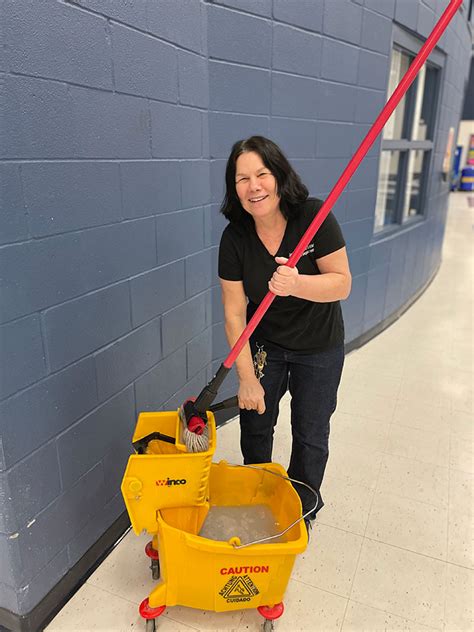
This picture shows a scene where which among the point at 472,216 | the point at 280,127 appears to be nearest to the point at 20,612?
the point at 280,127

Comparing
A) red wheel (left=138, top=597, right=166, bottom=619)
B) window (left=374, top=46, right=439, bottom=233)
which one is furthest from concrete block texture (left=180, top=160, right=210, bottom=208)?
window (left=374, top=46, right=439, bottom=233)

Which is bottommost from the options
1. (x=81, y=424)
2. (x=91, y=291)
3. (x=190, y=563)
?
(x=190, y=563)

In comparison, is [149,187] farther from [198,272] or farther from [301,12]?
[301,12]

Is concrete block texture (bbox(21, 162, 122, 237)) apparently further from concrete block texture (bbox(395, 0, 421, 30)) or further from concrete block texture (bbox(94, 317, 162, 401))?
concrete block texture (bbox(395, 0, 421, 30))

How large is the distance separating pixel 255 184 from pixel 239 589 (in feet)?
3.57

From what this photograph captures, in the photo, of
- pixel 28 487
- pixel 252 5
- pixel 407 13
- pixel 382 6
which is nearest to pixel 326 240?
pixel 28 487

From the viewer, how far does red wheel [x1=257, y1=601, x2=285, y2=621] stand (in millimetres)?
1340

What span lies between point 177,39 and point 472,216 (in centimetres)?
947

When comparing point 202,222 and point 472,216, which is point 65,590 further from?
point 472,216

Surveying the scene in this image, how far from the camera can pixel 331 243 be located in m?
1.35

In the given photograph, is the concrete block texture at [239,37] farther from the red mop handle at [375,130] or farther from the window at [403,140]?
the window at [403,140]

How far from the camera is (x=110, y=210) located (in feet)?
4.69

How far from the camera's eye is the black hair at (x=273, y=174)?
128 centimetres

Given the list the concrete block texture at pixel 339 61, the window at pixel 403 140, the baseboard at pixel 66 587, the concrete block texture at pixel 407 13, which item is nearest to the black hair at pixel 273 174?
the baseboard at pixel 66 587
